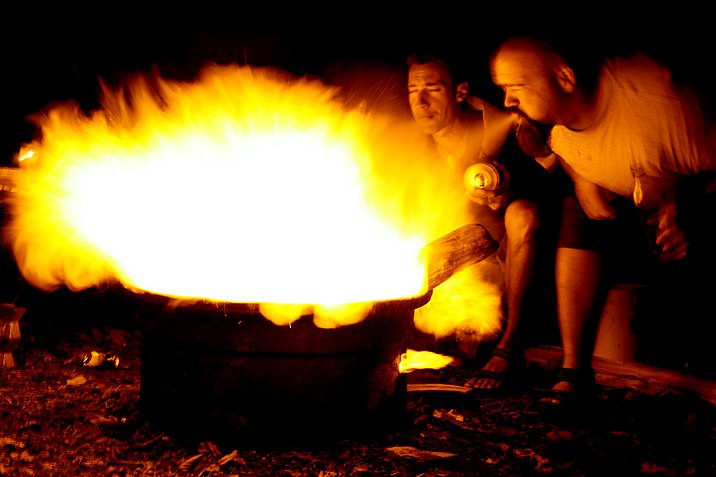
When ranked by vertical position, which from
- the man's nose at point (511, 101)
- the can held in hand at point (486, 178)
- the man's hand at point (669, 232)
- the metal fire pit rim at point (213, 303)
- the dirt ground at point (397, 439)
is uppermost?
the man's nose at point (511, 101)

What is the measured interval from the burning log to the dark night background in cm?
305

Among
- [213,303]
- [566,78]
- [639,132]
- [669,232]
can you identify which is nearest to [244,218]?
[213,303]

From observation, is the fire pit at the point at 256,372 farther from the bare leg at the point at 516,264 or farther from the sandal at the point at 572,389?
the bare leg at the point at 516,264

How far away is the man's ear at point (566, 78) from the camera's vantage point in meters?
4.47

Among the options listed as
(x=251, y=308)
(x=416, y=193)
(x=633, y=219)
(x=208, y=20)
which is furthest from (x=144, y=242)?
(x=208, y=20)

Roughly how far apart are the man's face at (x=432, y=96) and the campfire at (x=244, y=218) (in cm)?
44

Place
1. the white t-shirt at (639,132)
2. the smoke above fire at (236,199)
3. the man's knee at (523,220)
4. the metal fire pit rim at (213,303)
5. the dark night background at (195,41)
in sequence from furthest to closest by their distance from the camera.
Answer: the dark night background at (195,41) → the man's knee at (523,220) → the white t-shirt at (639,132) → the smoke above fire at (236,199) → the metal fire pit rim at (213,303)

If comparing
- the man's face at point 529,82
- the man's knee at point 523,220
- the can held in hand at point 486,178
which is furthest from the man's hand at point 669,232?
the can held in hand at point 486,178

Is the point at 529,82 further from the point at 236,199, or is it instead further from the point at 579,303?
the point at 236,199

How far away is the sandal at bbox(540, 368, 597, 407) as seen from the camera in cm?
424

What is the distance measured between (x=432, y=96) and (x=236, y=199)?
2.18m

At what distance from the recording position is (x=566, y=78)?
4477mm

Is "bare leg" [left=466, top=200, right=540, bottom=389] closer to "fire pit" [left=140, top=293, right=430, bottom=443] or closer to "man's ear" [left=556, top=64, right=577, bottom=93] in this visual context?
"man's ear" [left=556, top=64, right=577, bottom=93]

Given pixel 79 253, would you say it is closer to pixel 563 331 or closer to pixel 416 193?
pixel 416 193
